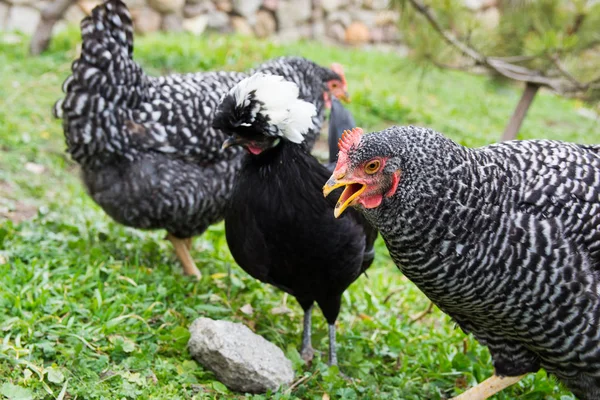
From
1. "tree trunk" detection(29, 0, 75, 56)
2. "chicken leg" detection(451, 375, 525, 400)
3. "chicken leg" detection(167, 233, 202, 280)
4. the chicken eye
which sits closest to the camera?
the chicken eye

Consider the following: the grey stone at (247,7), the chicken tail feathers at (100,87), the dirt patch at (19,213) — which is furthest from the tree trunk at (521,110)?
the grey stone at (247,7)

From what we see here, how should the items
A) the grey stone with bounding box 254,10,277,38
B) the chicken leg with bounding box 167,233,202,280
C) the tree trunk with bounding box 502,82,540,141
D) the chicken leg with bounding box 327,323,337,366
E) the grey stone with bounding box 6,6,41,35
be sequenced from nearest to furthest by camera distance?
1. the chicken leg with bounding box 327,323,337,366
2. the chicken leg with bounding box 167,233,202,280
3. the tree trunk with bounding box 502,82,540,141
4. the grey stone with bounding box 6,6,41,35
5. the grey stone with bounding box 254,10,277,38

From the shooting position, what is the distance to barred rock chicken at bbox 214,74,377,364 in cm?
319

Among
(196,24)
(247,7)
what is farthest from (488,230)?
(247,7)

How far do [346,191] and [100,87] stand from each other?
2124mm

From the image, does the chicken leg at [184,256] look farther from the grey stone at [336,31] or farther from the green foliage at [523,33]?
the grey stone at [336,31]

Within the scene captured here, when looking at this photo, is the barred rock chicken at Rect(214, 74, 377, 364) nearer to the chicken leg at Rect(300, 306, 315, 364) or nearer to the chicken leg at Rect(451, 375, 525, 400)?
the chicken leg at Rect(300, 306, 315, 364)

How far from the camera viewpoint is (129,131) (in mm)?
4004

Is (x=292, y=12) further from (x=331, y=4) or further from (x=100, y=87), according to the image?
(x=100, y=87)

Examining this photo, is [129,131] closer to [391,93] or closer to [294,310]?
[294,310]

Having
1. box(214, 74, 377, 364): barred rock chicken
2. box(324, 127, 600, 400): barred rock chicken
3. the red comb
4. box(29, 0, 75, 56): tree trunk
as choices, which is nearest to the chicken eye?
box(324, 127, 600, 400): barred rock chicken

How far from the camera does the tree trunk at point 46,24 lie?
7.66m

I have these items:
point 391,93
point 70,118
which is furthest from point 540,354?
point 391,93

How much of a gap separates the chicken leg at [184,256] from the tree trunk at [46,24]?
177 inches
